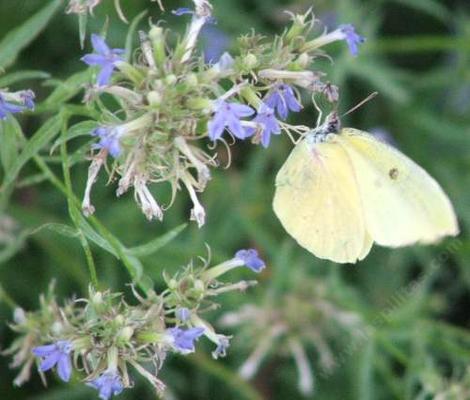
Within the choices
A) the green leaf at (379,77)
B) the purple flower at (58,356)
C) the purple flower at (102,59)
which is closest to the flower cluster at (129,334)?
the purple flower at (58,356)

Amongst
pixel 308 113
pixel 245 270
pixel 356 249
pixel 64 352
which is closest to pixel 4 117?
pixel 64 352

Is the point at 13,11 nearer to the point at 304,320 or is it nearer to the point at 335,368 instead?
the point at 304,320

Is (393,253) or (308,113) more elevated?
(308,113)

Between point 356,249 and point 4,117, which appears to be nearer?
point 4,117

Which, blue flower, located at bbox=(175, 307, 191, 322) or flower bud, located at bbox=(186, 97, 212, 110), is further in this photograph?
blue flower, located at bbox=(175, 307, 191, 322)

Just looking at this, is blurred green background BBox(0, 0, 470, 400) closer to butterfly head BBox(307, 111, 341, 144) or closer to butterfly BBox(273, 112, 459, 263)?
butterfly BBox(273, 112, 459, 263)

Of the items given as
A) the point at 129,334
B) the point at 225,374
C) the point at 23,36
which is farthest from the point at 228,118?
the point at 225,374

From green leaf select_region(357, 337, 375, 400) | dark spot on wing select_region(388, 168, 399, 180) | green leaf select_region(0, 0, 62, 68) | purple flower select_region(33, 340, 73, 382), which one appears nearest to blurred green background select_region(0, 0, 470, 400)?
green leaf select_region(357, 337, 375, 400)
